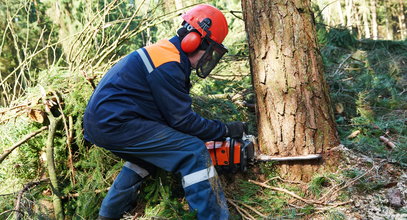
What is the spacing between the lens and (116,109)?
2367 mm

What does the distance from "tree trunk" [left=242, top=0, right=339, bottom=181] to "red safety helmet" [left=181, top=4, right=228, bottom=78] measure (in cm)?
35

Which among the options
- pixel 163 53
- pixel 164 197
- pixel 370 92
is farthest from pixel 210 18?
pixel 370 92

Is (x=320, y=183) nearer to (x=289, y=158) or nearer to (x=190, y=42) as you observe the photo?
(x=289, y=158)

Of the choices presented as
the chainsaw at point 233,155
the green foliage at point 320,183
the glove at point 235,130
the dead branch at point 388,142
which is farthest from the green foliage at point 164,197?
the dead branch at point 388,142

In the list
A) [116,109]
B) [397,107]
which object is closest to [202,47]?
[116,109]

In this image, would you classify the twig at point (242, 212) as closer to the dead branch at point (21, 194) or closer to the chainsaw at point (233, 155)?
the chainsaw at point (233, 155)

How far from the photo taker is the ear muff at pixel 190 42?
2.53 meters

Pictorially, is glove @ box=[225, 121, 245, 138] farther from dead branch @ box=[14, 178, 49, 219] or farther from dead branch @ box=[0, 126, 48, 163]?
dead branch @ box=[0, 126, 48, 163]

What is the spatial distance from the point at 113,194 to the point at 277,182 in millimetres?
1420

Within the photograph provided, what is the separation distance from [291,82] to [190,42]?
3.04 feet

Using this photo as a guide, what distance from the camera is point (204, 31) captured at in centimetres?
262

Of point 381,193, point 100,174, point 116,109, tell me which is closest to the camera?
point 116,109

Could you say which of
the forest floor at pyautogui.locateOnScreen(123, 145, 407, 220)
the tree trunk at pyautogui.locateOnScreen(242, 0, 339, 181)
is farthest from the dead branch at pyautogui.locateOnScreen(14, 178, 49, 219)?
the tree trunk at pyautogui.locateOnScreen(242, 0, 339, 181)

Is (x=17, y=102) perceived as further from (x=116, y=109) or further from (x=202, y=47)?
(x=202, y=47)
